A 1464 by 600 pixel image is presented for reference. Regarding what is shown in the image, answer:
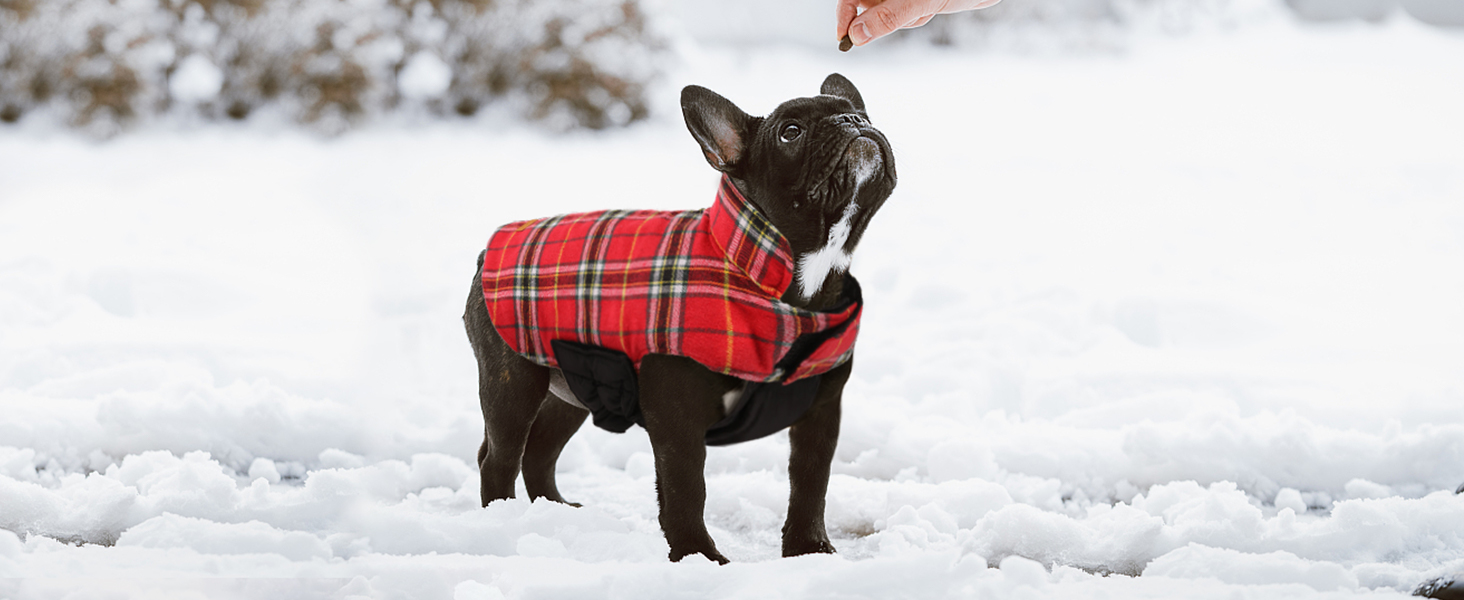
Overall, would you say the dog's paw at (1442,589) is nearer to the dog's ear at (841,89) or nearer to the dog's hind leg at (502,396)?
the dog's ear at (841,89)

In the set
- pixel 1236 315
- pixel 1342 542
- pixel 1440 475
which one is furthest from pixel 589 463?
pixel 1236 315

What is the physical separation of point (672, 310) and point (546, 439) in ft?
3.17

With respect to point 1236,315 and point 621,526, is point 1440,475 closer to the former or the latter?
point 1236,315

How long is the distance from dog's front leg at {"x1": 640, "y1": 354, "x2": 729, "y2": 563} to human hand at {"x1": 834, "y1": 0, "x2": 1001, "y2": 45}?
1.00 m

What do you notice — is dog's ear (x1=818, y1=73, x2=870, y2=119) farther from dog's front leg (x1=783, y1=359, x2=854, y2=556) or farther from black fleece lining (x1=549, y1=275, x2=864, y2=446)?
dog's front leg (x1=783, y1=359, x2=854, y2=556)

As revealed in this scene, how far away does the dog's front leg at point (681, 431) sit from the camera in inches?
92.8

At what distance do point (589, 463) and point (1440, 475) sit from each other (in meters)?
2.95

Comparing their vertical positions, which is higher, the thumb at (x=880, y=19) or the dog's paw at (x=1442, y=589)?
the thumb at (x=880, y=19)

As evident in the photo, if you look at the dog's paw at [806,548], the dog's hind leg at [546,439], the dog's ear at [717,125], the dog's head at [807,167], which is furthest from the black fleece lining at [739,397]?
the dog's hind leg at [546,439]

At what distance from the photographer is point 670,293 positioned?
239 centimetres

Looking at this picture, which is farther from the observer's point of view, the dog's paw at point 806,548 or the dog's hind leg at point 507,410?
the dog's hind leg at point 507,410

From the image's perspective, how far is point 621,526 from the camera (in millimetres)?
2631

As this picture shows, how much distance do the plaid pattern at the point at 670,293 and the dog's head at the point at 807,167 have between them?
5 cm

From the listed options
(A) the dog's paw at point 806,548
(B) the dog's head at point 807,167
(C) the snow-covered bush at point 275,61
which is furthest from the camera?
(C) the snow-covered bush at point 275,61
